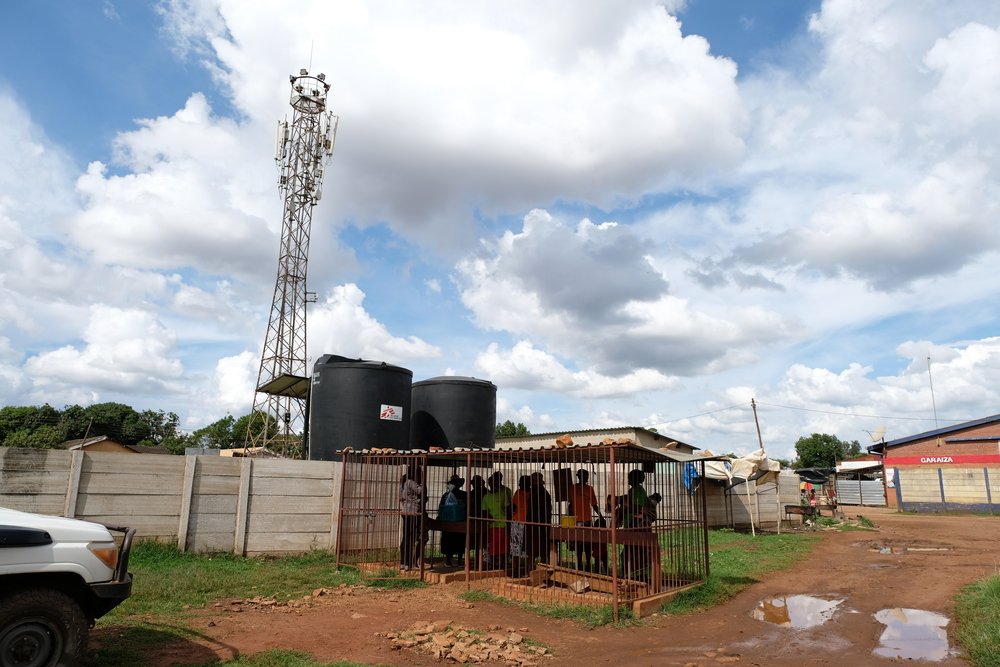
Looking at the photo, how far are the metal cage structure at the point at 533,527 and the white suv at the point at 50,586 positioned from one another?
5791mm

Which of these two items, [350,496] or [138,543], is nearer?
[138,543]

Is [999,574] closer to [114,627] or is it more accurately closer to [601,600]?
[601,600]

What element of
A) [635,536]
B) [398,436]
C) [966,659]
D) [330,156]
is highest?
[330,156]

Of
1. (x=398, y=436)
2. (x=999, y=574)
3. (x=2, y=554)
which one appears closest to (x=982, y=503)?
(x=999, y=574)

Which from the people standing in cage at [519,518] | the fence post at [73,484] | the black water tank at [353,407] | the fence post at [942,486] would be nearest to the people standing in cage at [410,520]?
the people standing in cage at [519,518]

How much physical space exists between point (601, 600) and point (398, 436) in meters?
8.14

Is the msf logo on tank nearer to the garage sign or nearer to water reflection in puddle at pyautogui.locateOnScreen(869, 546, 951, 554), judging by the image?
water reflection in puddle at pyautogui.locateOnScreen(869, 546, 951, 554)

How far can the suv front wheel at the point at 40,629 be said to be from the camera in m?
4.96

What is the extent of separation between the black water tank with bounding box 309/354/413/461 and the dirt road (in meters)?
5.59

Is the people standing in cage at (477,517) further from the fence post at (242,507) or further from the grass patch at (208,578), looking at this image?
the fence post at (242,507)

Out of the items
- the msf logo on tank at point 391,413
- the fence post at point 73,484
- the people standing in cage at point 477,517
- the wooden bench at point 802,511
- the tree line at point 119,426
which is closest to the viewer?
the fence post at point 73,484

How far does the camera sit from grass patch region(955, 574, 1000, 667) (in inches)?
269

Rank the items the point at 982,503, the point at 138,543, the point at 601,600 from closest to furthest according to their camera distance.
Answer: the point at 601,600 < the point at 138,543 < the point at 982,503

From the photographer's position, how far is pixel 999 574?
1051 cm
